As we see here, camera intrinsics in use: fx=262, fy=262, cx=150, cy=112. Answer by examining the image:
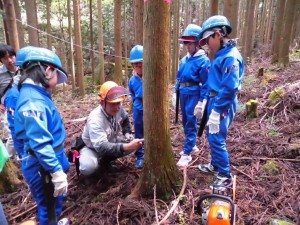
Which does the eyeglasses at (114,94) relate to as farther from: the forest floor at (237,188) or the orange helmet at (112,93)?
the forest floor at (237,188)

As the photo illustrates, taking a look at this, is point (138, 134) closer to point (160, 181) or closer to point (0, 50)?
point (160, 181)

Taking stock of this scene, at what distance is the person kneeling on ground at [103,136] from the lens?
138 inches

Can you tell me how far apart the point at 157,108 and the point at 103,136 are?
3.50 feet

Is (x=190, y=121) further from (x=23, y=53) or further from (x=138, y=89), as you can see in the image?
(x=23, y=53)

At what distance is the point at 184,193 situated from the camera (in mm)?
3340

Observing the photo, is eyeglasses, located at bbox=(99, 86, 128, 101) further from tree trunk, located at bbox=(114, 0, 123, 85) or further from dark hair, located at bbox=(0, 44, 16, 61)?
tree trunk, located at bbox=(114, 0, 123, 85)

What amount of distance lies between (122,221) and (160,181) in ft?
2.06

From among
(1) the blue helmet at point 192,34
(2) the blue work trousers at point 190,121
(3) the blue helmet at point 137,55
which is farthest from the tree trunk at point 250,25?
(3) the blue helmet at point 137,55

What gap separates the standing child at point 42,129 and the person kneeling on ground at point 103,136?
759 millimetres

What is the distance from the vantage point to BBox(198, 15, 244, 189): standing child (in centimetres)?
324

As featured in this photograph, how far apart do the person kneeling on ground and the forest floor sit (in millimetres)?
347

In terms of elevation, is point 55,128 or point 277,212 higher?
point 55,128

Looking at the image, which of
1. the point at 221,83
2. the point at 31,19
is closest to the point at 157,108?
the point at 221,83

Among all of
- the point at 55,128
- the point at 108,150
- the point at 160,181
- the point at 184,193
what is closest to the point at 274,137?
the point at 184,193
